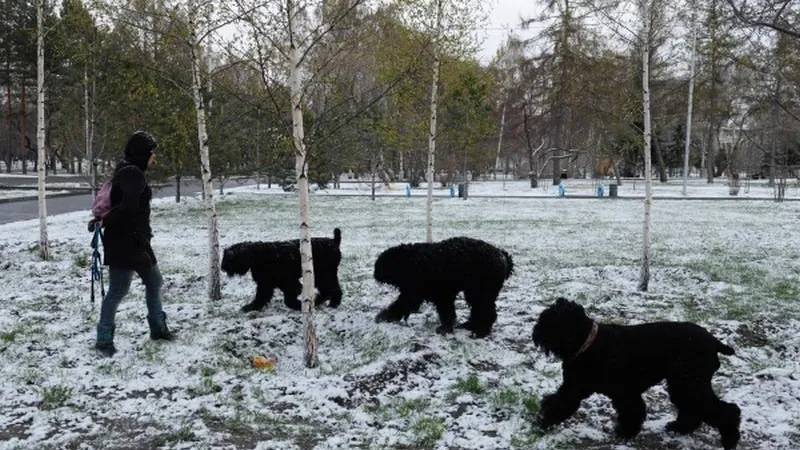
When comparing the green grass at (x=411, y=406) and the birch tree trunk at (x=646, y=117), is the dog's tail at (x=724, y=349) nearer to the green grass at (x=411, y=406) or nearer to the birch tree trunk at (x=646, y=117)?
the green grass at (x=411, y=406)

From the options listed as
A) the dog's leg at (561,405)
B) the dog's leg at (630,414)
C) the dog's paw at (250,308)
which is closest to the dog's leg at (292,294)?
the dog's paw at (250,308)

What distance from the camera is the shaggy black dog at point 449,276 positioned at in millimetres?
6293

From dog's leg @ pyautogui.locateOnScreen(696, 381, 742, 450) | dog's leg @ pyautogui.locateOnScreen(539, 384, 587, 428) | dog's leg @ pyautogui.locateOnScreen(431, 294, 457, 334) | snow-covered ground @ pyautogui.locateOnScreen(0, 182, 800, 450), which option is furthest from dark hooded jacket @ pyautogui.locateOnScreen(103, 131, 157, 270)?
dog's leg @ pyautogui.locateOnScreen(696, 381, 742, 450)

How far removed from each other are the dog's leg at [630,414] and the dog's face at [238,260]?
15.2ft

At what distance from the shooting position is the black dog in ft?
23.6

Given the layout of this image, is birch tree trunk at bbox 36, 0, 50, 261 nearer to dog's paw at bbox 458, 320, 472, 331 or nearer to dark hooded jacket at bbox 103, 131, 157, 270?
dark hooded jacket at bbox 103, 131, 157, 270

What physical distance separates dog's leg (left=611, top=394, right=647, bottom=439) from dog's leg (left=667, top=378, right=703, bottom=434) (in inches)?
9.5

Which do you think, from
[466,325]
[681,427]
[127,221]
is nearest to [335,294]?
[466,325]

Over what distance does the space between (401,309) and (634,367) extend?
294cm

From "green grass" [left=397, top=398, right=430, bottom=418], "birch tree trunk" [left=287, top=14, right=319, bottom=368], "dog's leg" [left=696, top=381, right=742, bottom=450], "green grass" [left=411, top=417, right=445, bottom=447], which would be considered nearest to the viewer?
"dog's leg" [left=696, top=381, right=742, bottom=450]

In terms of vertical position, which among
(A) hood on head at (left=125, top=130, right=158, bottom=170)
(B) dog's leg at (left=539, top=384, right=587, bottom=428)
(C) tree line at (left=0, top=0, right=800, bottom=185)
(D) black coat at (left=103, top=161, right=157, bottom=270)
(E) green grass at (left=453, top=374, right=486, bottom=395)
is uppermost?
(C) tree line at (left=0, top=0, right=800, bottom=185)

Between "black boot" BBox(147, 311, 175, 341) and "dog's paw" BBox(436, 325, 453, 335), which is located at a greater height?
"black boot" BBox(147, 311, 175, 341)

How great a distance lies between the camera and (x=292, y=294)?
734 centimetres

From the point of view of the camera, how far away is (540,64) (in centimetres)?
4119
